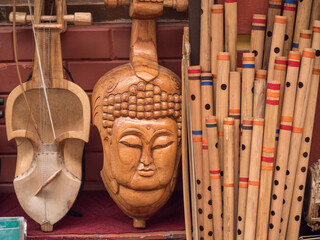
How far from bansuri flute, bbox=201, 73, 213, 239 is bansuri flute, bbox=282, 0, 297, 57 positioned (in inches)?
11.4

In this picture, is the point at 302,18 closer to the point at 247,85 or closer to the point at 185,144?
the point at 247,85

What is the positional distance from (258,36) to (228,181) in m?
0.51

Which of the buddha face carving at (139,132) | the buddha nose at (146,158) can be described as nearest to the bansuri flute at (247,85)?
the buddha face carving at (139,132)

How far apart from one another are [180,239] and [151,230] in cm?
12

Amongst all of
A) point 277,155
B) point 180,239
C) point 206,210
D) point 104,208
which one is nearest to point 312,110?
point 277,155

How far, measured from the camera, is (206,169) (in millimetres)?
1777

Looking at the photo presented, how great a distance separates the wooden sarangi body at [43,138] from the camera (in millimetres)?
1904

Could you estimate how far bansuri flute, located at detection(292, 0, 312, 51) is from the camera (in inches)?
67.7

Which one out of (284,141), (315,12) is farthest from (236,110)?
(315,12)

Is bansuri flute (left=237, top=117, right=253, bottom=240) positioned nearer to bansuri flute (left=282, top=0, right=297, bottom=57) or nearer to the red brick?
bansuri flute (left=282, top=0, right=297, bottom=57)

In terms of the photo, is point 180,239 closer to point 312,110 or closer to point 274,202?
point 274,202

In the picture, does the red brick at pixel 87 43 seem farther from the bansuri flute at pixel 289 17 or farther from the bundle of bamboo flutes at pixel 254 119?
the bansuri flute at pixel 289 17

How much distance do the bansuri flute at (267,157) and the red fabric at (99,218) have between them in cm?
35

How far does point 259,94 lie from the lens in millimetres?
1692
